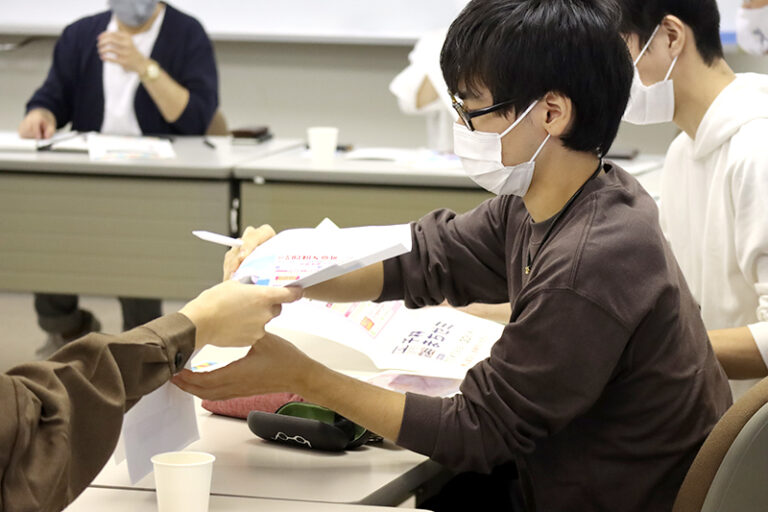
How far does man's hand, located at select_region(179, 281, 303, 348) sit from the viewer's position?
1146 mm

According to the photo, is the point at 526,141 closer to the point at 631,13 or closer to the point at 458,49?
the point at 458,49

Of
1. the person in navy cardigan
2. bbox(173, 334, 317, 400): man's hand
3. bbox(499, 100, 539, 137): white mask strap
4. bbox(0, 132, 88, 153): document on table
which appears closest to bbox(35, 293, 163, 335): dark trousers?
the person in navy cardigan

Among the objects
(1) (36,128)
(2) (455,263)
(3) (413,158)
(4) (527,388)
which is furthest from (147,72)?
(4) (527,388)

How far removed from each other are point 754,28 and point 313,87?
309 centimetres

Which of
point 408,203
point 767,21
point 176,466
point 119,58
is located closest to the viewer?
point 176,466

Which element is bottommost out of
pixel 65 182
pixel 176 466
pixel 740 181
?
pixel 65 182

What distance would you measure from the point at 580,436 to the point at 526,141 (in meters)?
0.39

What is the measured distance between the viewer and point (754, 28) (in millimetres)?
2428

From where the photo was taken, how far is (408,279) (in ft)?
4.98

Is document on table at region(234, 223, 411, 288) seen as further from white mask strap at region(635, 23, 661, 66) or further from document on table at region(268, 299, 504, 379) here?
white mask strap at region(635, 23, 661, 66)

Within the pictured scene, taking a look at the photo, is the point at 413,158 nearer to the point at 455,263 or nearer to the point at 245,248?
the point at 455,263

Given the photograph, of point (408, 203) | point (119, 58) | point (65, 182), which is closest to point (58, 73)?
point (119, 58)

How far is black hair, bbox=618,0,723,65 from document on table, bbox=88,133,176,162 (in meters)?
1.81

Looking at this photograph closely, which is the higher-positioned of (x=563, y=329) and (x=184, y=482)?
(x=563, y=329)
